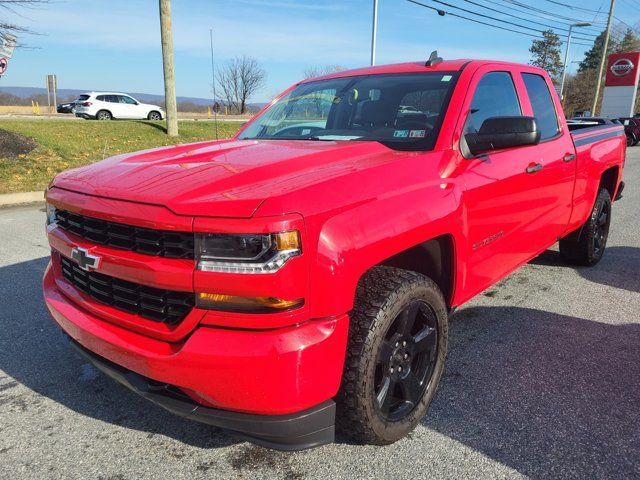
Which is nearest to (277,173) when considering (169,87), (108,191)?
(108,191)

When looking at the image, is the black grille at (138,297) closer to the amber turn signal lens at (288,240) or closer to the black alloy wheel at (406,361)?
the amber turn signal lens at (288,240)

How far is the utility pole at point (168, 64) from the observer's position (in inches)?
578

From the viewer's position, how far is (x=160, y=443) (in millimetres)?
2416

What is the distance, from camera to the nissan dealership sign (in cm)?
3594

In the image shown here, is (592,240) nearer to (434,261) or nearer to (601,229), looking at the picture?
(601,229)

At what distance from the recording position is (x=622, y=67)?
3681 cm

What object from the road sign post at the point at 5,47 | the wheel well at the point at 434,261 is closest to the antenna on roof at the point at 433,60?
the wheel well at the point at 434,261

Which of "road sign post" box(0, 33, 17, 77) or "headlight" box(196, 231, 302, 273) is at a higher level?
"road sign post" box(0, 33, 17, 77)

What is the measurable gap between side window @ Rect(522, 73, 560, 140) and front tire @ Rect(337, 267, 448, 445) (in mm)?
2002

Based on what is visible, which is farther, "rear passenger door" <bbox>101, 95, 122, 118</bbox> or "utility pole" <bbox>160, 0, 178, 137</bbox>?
"rear passenger door" <bbox>101, 95, 122, 118</bbox>

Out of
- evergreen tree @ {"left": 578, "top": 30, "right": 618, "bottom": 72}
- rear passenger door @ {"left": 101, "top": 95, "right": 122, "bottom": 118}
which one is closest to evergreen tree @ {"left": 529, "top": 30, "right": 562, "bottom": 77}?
evergreen tree @ {"left": 578, "top": 30, "right": 618, "bottom": 72}

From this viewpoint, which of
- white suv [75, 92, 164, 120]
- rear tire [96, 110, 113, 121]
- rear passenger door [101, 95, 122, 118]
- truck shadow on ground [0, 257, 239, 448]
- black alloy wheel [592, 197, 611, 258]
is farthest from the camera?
rear passenger door [101, 95, 122, 118]

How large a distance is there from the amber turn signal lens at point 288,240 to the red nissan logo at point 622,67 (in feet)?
140

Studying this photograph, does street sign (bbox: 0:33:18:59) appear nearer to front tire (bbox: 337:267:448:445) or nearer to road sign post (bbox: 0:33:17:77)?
road sign post (bbox: 0:33:17:77)
